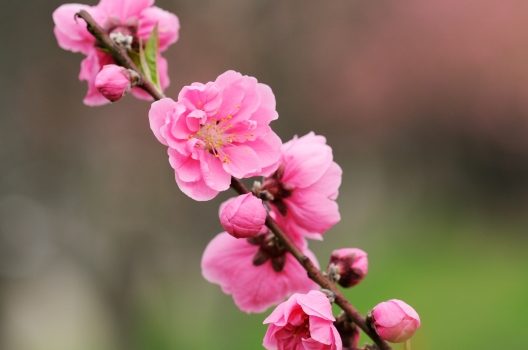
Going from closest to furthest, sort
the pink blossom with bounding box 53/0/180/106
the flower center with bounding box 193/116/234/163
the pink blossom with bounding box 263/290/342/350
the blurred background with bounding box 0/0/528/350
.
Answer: the pink blossom with bounding box 263/290/342/350 → the flower center with bounding box 193/116/234/163 → the pink blossom with bounding box 53/0/180/106 → the blurred background with bounding box 0/0/528/350

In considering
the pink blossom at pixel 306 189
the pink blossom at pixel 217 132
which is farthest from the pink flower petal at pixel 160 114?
the pink blossom at pixel 306 189

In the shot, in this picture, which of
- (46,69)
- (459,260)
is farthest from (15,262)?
(459,260)

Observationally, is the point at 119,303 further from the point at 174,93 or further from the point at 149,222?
the point at 174,93

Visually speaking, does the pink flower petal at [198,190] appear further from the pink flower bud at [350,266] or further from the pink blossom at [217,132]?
the pink flower bud at [350,266]

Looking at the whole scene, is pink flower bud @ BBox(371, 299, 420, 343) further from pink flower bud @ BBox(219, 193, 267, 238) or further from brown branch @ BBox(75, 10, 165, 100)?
brown branch @ BBox(75, 10, 165, 100)

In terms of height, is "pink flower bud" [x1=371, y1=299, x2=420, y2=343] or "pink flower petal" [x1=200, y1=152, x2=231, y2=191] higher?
"pink flower petal" [x1=200, y1=152, x2=231, y2=191]

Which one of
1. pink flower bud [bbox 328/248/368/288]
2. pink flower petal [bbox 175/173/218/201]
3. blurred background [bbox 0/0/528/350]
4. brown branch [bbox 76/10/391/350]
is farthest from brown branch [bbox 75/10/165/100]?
blurred background [bbox 0/0/528/350]
